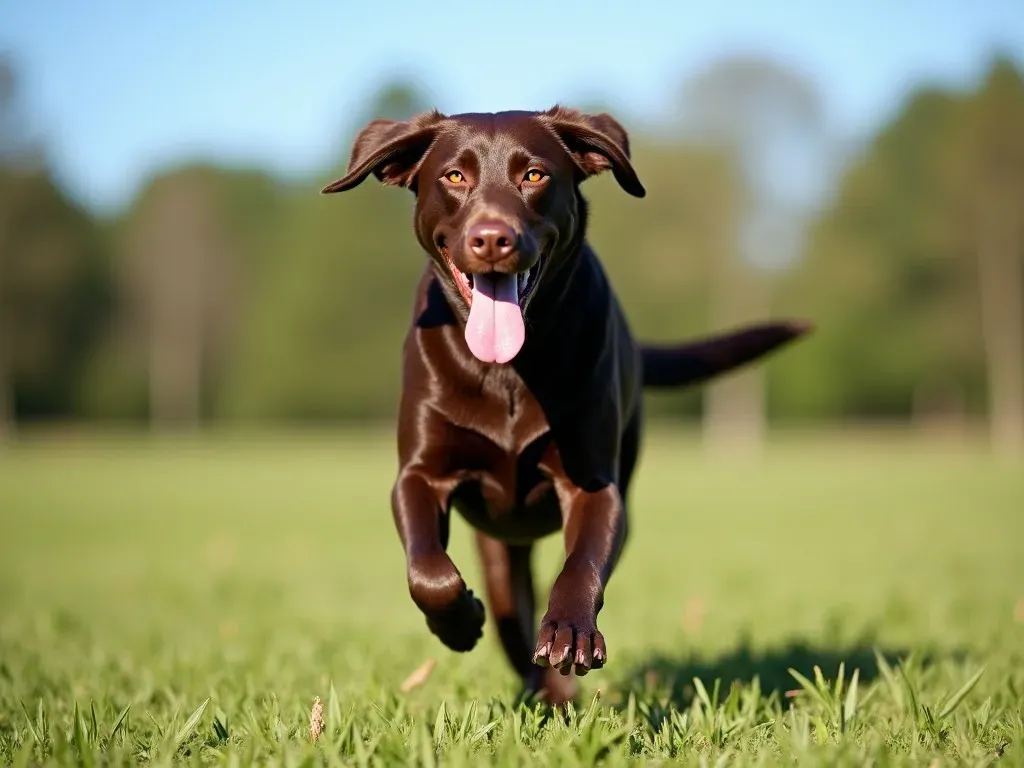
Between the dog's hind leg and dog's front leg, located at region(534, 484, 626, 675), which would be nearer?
dog's front leg, located at region(534, 484, 626, 675)

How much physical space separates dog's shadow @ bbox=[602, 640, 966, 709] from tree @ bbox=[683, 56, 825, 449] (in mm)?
26372

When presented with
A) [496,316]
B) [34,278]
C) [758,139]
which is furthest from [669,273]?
[496,316]

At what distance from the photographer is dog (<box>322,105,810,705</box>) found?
3.00 metres

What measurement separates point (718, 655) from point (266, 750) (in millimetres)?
2469

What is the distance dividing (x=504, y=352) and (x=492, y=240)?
326mm

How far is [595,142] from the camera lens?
3344 millimetres

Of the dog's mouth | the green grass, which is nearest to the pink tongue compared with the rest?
the dog's mouth

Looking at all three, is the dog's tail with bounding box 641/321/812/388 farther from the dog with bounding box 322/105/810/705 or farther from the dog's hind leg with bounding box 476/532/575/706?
the dog with bounding box 322/105/810/705

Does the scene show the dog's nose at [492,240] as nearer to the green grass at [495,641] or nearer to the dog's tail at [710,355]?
the green grass at [495,641]

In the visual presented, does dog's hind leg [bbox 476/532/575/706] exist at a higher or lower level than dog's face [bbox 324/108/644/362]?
lower

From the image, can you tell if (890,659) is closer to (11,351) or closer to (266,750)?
(266,750)

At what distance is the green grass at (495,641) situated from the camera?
8.96ft

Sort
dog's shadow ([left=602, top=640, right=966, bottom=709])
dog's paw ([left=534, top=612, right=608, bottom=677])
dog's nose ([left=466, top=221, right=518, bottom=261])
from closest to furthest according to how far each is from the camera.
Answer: dog's paw ([left=534, top=612, right=608, bottom=677])
dog's nose ([left=466, top=221, right=518, bottom=261])
dog's shadow ([left=602, top=640, right=966, bottom=709])

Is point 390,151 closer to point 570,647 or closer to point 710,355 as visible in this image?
point 570,647
